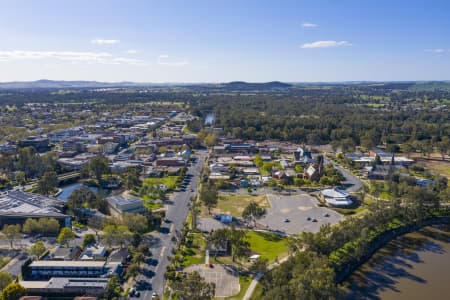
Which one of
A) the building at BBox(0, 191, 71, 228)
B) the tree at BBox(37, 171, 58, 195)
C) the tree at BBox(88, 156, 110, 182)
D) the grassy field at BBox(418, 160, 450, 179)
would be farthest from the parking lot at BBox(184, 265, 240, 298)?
the grassy field at BBox(418, 160, 450, 179)

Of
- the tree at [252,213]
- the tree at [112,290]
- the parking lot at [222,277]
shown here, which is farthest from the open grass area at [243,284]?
the tree at [252,213]

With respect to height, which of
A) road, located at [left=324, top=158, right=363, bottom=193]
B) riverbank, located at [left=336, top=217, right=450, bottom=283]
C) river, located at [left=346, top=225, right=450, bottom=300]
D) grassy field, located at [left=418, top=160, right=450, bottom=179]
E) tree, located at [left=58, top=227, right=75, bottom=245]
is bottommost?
river, located at [left=346, top=225, right=450, bottom=300]

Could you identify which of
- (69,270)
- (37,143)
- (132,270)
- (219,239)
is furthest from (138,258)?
(37,143)

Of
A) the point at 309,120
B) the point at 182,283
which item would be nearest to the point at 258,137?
the point at 309,120

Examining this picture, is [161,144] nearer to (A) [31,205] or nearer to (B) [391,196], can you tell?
(A) [31,205]

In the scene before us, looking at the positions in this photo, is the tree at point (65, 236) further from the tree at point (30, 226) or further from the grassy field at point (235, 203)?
the grassy field at point (235, 203)

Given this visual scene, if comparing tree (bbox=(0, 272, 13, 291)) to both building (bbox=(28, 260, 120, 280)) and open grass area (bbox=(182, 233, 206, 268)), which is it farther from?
open grass area (bbox=(182, 233, 206, 268))

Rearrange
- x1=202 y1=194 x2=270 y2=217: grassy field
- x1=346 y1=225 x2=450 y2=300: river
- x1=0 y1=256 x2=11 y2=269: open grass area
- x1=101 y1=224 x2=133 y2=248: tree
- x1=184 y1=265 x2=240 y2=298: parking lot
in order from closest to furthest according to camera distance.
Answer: x1=184 y1=265 x2=240 y2=298: parking lot < x1=346 y1=225 x2=450 y2=300: river < x1=0 y1=256 x2=11 y2=269: open grass area < x1=101 y1=224 x2=133 y2=248: tree < x1=202 y1=194 x2=270 y2=217: grassy field
